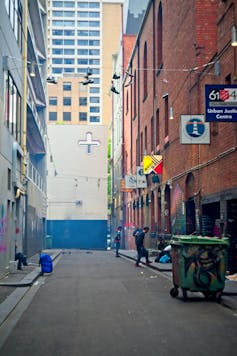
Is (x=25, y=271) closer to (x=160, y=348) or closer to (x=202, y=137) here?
(x=202, y=137)

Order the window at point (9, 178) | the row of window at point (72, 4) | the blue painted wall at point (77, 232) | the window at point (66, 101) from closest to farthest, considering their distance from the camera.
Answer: the window at point (9, 178) → the blue painted wall at point (77, 232) → the window at point (66, 101) → the row of window at point (72, 4)

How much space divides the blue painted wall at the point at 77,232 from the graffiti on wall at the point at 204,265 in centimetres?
5112

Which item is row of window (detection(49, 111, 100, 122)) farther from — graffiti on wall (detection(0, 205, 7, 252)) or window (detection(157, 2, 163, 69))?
graffiti on wall (detection(0, 205, 7, 252))

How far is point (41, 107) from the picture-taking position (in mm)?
44344

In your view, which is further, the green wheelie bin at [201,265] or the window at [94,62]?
the window at [94,62]

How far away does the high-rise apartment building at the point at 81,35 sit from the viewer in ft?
412

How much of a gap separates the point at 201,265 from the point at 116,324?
143 inches

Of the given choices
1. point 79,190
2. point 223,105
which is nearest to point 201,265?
point 223,105

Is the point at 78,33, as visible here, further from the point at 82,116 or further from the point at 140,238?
the point at 140,238

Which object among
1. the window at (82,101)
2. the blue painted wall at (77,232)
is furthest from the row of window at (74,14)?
the blue painted wall at (77,232)

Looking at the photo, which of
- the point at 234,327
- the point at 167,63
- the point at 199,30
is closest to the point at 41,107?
the point at 167,63

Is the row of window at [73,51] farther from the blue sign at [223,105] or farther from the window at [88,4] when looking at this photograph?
the blue sign at [223,105]

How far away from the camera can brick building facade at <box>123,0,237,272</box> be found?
1917 centimetres

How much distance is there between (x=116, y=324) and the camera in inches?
407
